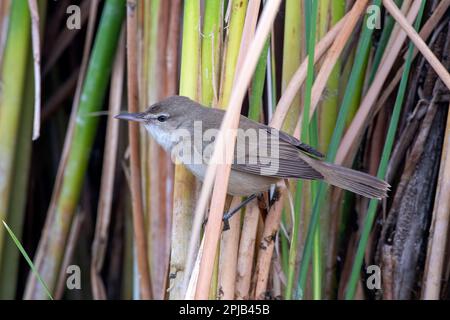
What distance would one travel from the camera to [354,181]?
2057mm

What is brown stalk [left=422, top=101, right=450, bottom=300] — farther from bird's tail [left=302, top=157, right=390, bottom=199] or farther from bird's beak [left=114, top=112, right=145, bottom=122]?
bird's beak [left=114, top=112, right=145, bottom=122]

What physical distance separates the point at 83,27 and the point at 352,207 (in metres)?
1.60

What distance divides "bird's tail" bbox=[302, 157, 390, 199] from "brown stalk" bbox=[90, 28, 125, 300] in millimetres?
925

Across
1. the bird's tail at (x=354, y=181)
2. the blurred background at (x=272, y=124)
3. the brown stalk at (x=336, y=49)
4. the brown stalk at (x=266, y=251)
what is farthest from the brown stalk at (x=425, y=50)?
the brown stalk at (x=266, y=251)

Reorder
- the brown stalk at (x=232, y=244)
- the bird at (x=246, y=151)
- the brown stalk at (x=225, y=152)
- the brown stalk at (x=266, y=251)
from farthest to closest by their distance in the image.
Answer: the bird at (x=246, y=151) → the brown stalk at (x=266, y=251) → the brown stalk at (x=232, y=244) → the brown stalk at (x=225, y=152)

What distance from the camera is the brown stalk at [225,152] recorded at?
1210 mm

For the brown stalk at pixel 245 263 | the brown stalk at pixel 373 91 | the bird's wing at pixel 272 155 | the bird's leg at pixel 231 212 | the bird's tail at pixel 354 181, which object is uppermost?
the brown stalk at pixel 373 91

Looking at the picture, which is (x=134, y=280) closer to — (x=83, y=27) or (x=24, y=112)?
(x=24, y=112)

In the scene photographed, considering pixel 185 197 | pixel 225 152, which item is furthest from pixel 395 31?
pixel 225 152

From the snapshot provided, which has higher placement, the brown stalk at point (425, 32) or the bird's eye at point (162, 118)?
the brown stalk at point (425, 32)

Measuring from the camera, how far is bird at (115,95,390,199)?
2038mm

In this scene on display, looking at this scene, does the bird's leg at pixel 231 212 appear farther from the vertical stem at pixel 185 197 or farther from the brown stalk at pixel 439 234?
the brown stalk at pixel 439 234

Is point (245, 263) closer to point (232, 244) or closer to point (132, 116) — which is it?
point (232, 244)
